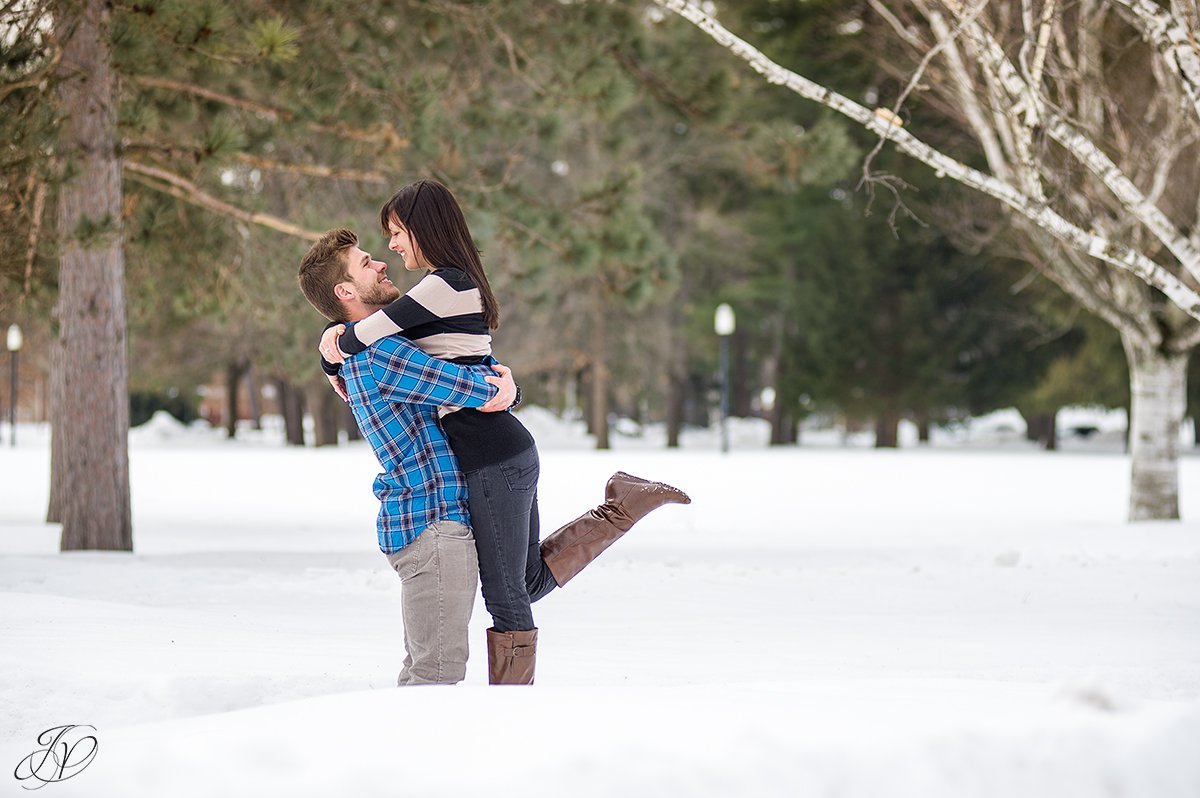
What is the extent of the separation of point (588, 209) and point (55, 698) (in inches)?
327

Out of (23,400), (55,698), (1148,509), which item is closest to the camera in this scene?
(55,698)

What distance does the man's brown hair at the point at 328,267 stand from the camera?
13.3 feet

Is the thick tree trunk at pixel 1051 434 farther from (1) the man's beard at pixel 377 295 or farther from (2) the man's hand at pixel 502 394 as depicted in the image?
(2) the man's hand at pixel 502 394

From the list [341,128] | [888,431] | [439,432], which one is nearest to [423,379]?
[439,432]

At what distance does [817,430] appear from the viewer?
203 ft

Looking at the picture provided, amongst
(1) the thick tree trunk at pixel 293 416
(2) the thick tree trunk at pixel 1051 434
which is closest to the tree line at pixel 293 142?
(1) the thick tree trunk at pixel 293 416

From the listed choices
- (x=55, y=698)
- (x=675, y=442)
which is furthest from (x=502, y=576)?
(x=675, y=442)

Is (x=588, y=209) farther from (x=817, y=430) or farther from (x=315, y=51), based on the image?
(x=817, y=430)

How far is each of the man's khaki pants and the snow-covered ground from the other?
305 millimetres

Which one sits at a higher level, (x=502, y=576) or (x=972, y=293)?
(x=972, y=293)

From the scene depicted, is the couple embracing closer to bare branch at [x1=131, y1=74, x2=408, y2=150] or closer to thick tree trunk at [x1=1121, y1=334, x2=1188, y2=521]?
bare branch at [x1=131, y1=74, x2=408, y2=150]

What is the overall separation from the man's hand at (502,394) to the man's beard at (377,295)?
496 mm

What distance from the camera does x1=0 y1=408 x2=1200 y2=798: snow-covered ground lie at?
270 cm

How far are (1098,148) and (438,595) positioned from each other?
760 centimetres
